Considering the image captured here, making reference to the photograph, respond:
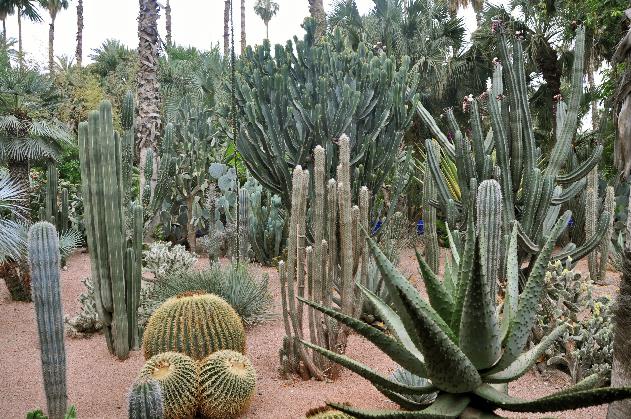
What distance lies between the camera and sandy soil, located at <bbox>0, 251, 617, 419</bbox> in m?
4.30

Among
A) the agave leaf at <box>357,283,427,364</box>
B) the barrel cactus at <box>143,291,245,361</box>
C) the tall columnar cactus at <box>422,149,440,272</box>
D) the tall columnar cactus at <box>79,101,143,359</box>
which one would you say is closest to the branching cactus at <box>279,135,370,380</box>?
the barrel cactus at <box>143,291,245,361</box>

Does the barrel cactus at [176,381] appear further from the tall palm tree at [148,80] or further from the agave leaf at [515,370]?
the tall palm tree at [148,80]

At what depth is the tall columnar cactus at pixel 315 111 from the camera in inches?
270

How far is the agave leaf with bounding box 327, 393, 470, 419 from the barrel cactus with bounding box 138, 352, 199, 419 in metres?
2.42

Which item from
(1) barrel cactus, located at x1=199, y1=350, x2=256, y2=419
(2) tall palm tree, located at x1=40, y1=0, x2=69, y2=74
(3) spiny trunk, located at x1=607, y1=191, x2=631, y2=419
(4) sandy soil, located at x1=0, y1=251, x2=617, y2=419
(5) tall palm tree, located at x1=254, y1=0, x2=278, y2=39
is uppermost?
(5) tall palm tree, located at x1=254, y1=0, x2=278, y2=39

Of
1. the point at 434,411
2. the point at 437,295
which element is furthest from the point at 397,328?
the point at 434,411

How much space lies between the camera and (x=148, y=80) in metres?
9.66

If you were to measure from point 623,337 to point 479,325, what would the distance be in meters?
1.51

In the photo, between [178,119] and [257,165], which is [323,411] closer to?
[257,165]

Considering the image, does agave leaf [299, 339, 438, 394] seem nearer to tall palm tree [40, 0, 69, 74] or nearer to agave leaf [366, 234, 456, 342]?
agave leaf [366, 234, 456, 342]

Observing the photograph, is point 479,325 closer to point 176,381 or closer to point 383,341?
point 383,341

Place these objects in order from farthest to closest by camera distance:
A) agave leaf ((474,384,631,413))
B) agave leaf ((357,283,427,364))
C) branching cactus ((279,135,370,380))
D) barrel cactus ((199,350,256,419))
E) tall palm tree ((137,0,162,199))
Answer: tall palm tree ((137,0,162,199))
branching cactus ((279,135,370,380))
barrel cactus ((199,350,256,419))
agave leaf ((357,283,427,364))
agave leaf ((474,384,631,413))

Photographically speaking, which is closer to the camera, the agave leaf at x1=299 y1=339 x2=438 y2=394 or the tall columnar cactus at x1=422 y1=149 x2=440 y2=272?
the agave leaf at x1=299 y1=339 x2=438 y2=394

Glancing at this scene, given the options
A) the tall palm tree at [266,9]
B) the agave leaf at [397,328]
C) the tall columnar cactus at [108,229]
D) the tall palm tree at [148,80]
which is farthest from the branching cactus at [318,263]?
the tall palm tree at [266,9]
